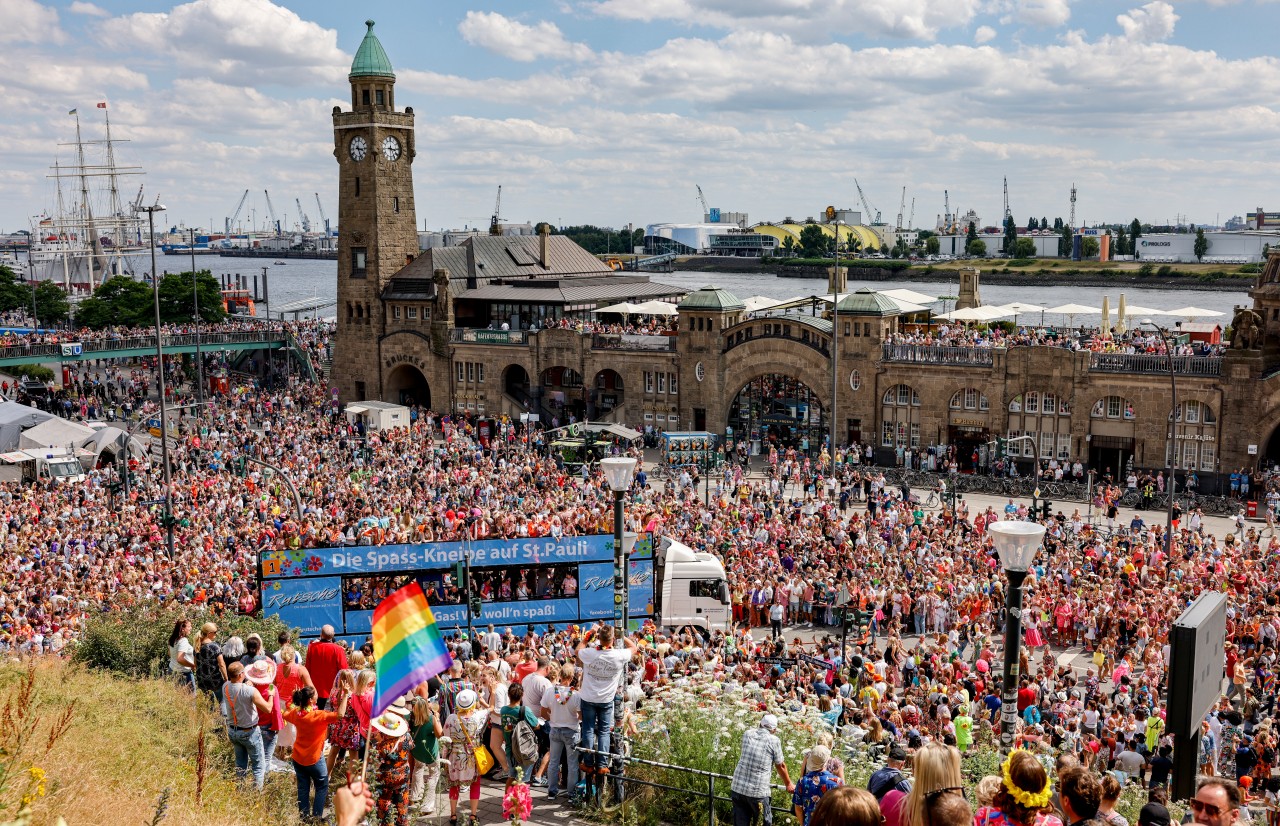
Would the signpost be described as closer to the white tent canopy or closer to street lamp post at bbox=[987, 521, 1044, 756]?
street lamp post at bbox=[987, 521, 1044, 756]

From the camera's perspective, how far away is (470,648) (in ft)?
61.3

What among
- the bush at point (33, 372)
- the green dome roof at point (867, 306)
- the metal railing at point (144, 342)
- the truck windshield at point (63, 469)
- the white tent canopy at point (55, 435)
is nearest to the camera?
the truck windshield at point (63, 469)

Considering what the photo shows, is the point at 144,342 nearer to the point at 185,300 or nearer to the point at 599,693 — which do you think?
the point at 185,300

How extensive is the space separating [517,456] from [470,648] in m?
27.1

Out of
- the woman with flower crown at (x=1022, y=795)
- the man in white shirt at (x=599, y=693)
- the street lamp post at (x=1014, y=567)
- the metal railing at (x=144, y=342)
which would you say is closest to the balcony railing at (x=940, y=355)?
the metal railing at (x=144, y=342)

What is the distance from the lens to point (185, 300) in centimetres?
8169

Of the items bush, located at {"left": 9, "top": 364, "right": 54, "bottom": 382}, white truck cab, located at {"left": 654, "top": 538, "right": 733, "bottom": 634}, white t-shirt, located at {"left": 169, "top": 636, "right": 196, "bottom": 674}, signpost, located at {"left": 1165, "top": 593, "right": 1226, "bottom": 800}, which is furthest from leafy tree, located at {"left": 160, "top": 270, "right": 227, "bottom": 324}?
signpost, located at {"left": 1165, "top": 593, "right": 1226, "bottom": 800}

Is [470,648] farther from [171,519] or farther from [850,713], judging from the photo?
[171,519]

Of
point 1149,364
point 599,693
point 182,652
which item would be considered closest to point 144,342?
point 1149,364

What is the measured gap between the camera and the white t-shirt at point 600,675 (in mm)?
12953

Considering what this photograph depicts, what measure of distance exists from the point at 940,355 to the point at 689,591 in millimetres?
23797

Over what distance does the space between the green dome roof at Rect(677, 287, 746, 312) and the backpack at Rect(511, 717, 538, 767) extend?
39650 mm

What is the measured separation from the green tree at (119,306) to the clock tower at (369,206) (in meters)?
24.9

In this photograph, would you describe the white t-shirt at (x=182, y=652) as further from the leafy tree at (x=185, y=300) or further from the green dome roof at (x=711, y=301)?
the leafy tree at (x=185, y=300)
